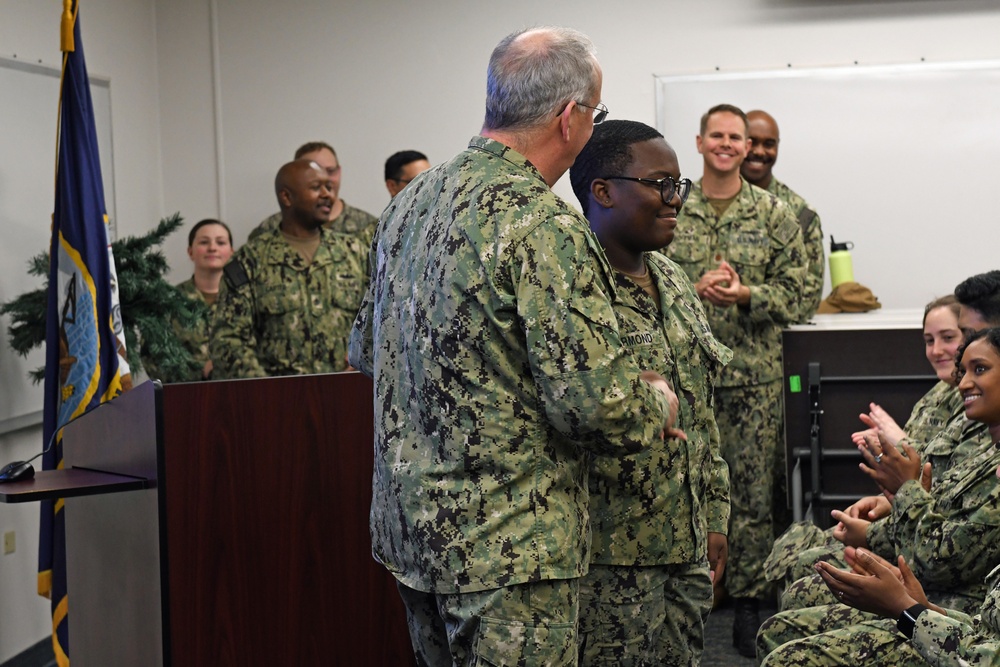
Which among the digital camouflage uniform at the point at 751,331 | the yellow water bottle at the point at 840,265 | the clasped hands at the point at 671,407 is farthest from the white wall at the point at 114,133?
the yellow water bottle at the point at 840,265

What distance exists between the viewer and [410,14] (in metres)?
5.86

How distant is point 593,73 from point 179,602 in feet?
4.63

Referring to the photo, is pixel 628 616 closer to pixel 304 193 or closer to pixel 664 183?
pixel 664 183

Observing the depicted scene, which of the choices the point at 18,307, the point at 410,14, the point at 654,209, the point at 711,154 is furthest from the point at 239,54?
the point at 654,209

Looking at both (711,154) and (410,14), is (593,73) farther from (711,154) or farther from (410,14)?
(410,14)

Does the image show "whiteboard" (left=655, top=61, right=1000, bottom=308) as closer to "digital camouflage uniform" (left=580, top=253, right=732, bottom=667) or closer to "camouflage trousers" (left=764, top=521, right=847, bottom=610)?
"camouflage trousers" (left=764, top=521, right=847, bottom=610)

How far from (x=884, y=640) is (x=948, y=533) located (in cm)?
27

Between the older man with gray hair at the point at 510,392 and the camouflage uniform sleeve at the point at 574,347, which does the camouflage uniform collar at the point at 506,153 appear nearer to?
the older man with gray hair at the point at 510,392

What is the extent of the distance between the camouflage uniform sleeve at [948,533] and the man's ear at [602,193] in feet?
3.52

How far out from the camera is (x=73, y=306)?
3.59m

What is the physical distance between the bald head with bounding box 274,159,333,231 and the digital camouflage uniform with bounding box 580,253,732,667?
2.27 m

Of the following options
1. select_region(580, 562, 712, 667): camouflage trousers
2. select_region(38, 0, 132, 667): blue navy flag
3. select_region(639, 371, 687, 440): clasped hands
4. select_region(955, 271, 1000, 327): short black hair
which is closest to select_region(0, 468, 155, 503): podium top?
select_region(580, 562, 712, 667): camouflage trousers

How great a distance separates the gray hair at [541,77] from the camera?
1.73m

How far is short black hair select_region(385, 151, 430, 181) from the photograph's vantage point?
510cm
